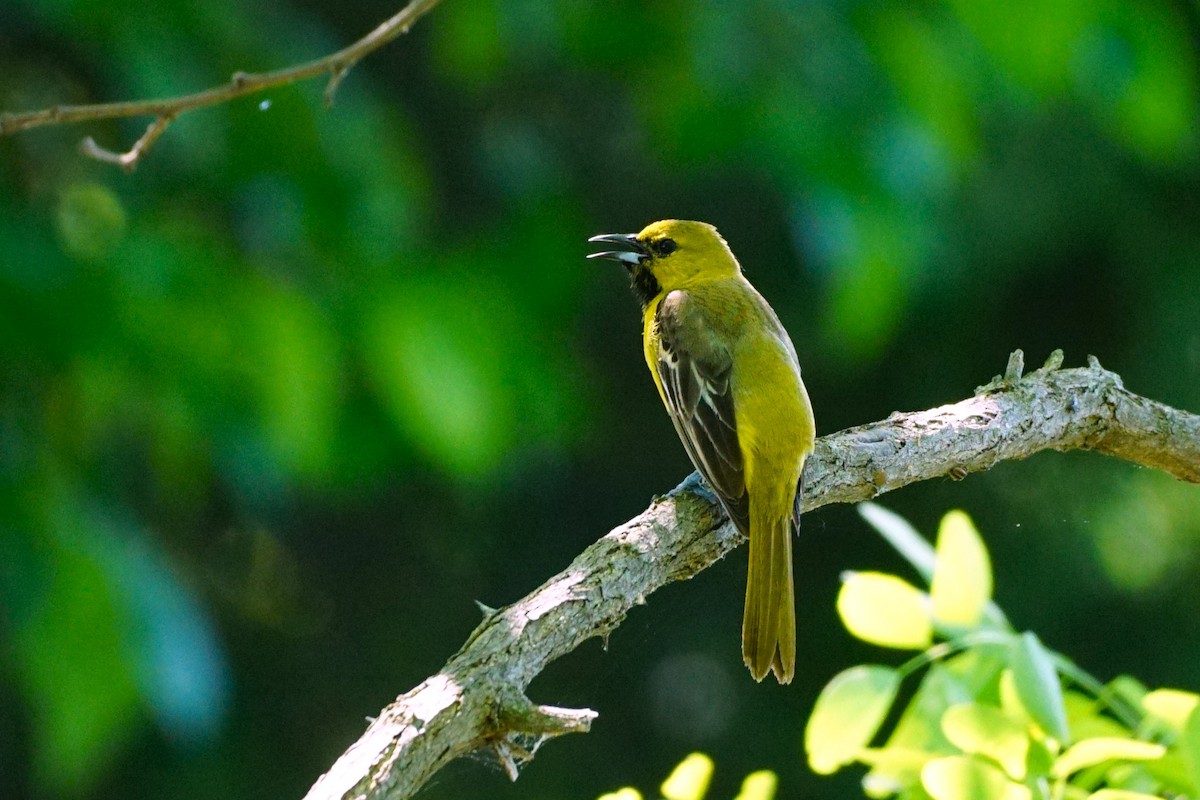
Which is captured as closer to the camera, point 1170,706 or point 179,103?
point 1170,706

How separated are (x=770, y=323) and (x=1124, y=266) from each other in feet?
14.9

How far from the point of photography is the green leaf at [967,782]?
1.67 meters

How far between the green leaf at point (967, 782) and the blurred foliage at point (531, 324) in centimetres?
251

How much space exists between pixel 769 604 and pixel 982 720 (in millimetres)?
1501

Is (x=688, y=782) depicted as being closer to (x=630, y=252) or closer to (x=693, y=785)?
(x=693, y=785)

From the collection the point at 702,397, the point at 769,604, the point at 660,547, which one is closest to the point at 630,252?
the point at 702,397

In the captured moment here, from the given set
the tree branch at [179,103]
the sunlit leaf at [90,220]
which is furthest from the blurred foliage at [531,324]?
the tree branch at [179,103]

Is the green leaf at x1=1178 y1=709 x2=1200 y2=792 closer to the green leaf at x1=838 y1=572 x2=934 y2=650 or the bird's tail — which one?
the green leaf at x1=838 y1=572 x2=934 y2=650

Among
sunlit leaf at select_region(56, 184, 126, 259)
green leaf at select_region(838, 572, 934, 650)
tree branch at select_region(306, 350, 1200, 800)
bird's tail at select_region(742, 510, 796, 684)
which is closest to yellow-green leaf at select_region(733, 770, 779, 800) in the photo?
green leaf at select_region(838, 572, 934, 650)

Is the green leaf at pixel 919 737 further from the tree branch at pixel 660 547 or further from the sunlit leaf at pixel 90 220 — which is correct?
the sunlit leaf at pixel 90 220

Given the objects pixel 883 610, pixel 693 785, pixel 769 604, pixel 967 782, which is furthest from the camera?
pixel 769 604

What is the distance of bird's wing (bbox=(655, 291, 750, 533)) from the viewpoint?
130 inches

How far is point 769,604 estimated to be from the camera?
10.6ft

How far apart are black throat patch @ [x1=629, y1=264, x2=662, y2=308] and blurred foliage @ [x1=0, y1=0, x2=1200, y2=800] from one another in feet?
3.11
